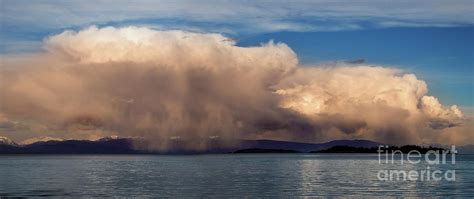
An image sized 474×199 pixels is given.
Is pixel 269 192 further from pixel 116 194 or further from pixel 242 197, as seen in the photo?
pixel 116 194

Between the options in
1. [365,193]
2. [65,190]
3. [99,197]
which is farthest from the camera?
[65,190]

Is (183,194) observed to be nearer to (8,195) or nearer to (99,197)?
(99,197)

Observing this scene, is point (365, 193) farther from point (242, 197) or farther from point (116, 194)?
point (116, 194)

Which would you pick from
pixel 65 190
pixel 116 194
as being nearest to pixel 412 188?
pixel 116 194

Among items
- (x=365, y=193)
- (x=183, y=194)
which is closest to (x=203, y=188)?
(x=183, y=194)

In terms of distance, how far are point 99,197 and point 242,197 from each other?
15547 mm

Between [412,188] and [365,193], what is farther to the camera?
[412,188]

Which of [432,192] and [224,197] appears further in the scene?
[432,192]

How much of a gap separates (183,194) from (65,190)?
16622mm

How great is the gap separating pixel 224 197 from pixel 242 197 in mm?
2004

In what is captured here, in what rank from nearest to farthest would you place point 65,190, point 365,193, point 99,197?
point 99,197
point 365,193
point 65,190

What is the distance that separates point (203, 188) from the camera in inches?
2926

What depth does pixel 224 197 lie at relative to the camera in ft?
203

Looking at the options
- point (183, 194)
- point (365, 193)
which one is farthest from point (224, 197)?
point (365, 193)
